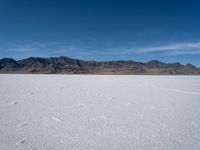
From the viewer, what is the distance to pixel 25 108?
4.31 meters

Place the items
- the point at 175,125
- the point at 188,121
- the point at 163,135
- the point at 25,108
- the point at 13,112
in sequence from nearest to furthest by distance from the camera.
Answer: the point at 163,135
the point at 175,125
the point at 188,121
the point at 13,112
the point at 25,108

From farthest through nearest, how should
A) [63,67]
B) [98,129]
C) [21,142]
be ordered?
[63,67]
[98,129]
[21,142]

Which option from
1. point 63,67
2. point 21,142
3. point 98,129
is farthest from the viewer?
point 63,67

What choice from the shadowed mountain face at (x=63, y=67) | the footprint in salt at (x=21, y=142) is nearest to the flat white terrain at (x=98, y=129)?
the footprint in salt at (x=21, y=142)

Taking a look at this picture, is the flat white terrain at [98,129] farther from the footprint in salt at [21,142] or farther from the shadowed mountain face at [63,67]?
Result: the shadowed mountain face at [63,67]

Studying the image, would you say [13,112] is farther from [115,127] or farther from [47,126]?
[115,127]

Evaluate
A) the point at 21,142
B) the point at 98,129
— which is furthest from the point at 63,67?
the point at 21,142

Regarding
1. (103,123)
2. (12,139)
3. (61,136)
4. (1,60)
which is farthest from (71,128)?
(1,60)

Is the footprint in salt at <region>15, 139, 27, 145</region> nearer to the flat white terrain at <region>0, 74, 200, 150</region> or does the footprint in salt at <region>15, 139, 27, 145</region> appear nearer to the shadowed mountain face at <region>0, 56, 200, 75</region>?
the flat white terrain at <region>0, 74, 200, 150</region>

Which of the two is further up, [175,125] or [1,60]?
[1,60]

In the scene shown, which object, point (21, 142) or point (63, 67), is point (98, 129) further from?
point (63, 67)

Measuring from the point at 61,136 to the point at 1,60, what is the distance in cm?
15810

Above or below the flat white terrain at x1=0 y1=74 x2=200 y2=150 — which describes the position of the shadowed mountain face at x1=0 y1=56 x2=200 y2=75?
above

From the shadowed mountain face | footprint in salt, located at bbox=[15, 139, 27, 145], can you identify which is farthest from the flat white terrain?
the shadowed mountain face
